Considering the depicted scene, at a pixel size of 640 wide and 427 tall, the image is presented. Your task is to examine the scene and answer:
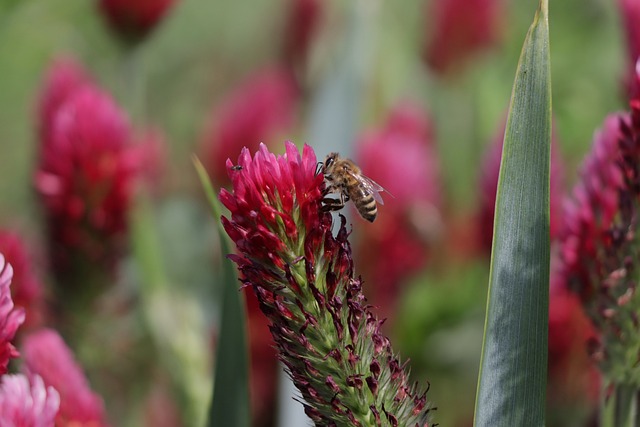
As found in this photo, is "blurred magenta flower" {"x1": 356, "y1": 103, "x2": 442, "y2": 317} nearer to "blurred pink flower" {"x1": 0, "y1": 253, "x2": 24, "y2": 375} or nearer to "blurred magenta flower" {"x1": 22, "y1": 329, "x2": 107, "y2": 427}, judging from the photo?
"blurred magenta flower" {"x1": 22, "y1": 329, "x2": 107, "y2": 427}

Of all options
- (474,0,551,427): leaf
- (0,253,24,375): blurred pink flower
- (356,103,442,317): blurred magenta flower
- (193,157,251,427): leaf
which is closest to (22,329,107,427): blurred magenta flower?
(193,157,251,427): leaf

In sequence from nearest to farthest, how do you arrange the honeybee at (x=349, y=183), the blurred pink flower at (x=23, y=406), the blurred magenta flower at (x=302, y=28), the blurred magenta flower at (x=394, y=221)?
the blurred pink flower at (x=23, y=406)
the honeybee at (x=349, y=183)
the blurred magenta flower at (x=394, y=221)
the blurred magenta flower at (x=302, y=28)

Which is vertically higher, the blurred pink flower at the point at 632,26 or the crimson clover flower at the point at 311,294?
the blurred pink flower at the point at 632,26

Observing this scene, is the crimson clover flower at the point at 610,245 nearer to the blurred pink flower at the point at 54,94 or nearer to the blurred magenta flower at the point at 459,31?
the blurred pink flower at the point at 54,94

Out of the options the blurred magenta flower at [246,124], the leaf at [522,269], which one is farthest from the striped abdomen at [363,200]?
the blurred magenta flower at [246,124]

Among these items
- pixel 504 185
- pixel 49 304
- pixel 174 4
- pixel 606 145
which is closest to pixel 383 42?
pixel 174 4

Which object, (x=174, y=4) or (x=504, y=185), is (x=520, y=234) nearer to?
(x=504, y=185)

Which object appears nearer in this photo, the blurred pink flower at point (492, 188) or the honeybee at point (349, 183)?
the honeybee at point (349, 183)
